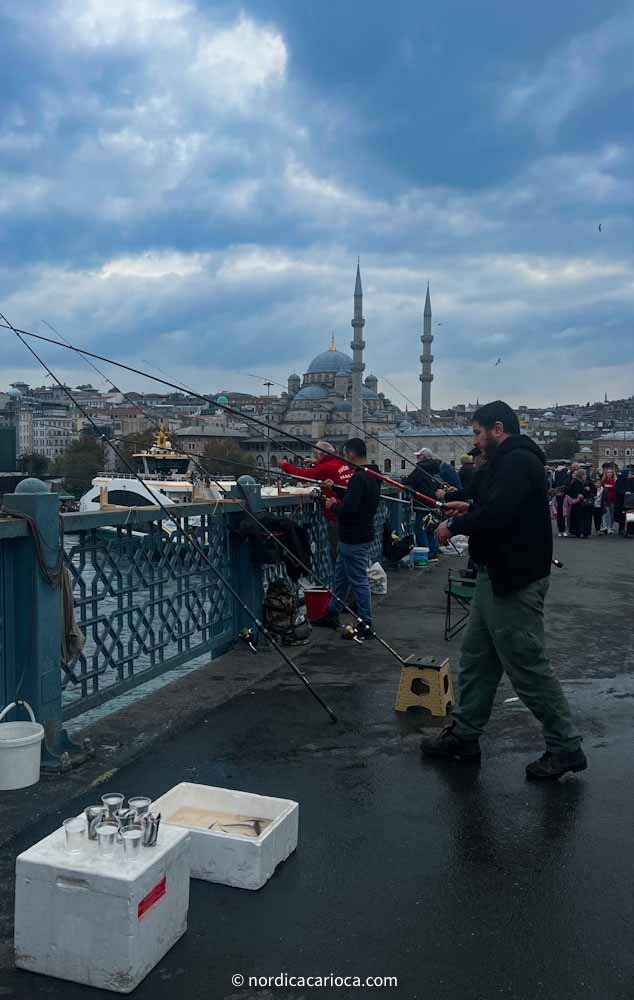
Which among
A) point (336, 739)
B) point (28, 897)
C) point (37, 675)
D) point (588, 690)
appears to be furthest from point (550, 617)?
point (28, 897)

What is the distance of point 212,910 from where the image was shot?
301 centimetres

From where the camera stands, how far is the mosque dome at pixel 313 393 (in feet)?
474

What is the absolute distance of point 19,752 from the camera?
3928mm

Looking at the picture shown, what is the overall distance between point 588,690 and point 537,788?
1997 millimetres

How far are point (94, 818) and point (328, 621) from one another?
5.20m

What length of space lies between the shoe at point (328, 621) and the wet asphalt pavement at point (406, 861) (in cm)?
187

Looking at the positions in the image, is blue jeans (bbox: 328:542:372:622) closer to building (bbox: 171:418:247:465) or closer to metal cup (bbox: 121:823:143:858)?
metal cup (bbox: 121:823:143:858)

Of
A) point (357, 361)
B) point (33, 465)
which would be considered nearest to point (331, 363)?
point (357, 361)

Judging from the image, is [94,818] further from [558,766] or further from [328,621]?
[328,621]

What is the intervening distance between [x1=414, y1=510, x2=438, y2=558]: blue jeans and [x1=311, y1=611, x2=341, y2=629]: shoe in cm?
538

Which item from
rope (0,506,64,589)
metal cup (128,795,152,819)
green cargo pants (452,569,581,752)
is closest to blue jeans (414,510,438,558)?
green cargo pants (452,569,581,752)

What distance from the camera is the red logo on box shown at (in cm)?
256

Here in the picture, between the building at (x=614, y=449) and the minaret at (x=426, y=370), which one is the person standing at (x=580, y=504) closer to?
the minaret at (x=426, y=370)

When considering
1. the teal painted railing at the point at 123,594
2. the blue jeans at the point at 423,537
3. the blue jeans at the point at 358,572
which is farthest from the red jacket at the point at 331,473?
the blue jeans at the point at 423,537
